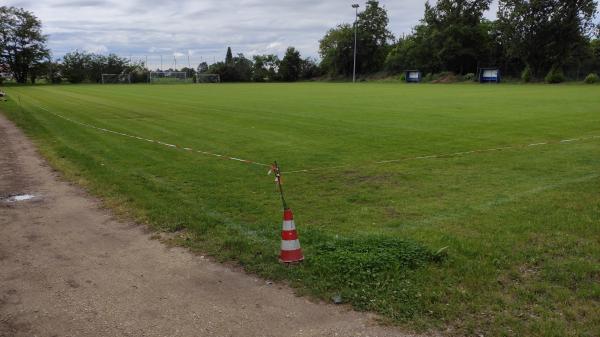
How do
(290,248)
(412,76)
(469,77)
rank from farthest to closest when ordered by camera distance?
1. (412,76)
2. (469,77)
3. (290,248)

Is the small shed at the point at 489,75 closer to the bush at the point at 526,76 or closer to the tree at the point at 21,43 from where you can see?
the bush at the point at 526,76

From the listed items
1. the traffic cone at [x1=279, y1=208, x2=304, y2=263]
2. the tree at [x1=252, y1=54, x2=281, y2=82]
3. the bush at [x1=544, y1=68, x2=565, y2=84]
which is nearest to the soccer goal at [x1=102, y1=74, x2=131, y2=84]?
the tree at [x1=252, y1=54, x2=281, y2=82]

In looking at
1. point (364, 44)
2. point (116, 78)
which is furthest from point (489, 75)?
point (116, 78)

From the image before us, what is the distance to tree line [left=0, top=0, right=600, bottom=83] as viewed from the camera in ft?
208

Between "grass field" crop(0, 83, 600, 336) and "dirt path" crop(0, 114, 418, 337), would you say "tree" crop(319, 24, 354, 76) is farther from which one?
"dirt path" crop(0, 114, 418, 337)

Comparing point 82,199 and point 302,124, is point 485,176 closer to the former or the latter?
point 82,199

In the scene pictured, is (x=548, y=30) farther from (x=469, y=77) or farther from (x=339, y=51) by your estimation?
(x=339, y=51)

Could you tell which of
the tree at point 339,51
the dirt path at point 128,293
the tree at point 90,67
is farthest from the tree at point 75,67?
the dirt path at point 128,293

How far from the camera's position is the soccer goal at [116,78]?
89.4 metres

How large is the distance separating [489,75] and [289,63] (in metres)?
45.3

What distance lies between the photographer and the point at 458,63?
252ft

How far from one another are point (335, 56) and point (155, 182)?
9088 centimetres

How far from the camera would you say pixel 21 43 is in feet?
282

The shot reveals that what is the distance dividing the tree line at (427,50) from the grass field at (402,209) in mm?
40133
